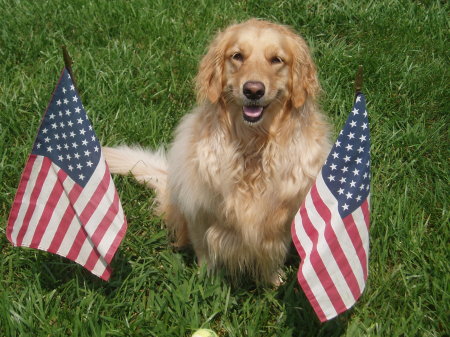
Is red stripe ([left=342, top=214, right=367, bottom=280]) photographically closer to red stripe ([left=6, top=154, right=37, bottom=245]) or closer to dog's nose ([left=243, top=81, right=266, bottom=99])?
dog's nose ([left=243, top=81, right=266, bottom=99])

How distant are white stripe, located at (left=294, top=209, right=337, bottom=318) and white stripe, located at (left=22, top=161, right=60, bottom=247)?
121 cm

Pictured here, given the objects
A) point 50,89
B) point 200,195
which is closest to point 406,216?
point 200,195

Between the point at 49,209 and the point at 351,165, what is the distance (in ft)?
4.89

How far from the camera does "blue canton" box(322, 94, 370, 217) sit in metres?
2.30

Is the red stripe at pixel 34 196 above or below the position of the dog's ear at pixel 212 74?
below

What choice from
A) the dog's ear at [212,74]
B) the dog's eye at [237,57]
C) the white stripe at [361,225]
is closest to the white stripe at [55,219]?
the dog's ear at [212,74]

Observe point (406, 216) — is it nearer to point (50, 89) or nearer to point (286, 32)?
point (286, 32)

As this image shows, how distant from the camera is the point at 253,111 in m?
2.59

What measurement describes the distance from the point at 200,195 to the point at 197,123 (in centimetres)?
39

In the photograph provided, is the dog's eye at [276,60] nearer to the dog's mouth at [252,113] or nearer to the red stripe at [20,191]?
the dog's mouth at [252,113]

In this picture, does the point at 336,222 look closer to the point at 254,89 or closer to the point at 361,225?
the point at 361,225

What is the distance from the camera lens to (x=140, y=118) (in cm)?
398

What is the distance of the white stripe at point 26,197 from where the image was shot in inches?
102

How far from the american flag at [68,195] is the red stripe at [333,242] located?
0.98 metres
